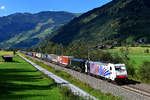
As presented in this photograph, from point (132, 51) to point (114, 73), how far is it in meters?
139

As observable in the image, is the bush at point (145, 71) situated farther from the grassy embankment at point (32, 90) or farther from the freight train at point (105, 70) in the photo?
the grassy embankment at point (32, 90)

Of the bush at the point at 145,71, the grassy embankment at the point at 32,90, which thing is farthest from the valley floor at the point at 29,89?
the bush at the point at 145,71

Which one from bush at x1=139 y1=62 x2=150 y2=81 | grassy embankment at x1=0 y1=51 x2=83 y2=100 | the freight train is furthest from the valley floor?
bush at x1=139 y1=62 x2=150 y2=81

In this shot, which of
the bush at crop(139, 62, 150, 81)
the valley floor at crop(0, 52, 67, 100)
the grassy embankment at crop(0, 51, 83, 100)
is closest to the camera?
the grassy embankment at crop(0, 51, 83, 100)

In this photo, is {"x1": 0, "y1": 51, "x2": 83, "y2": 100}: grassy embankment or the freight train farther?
the freight train

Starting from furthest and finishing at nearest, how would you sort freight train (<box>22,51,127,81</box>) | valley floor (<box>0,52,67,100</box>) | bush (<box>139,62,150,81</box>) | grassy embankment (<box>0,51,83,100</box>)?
bush (<box>139,62,150,81</box>)
freight train (<box>22,51,127,81</box>)
valley floor (<box>0,52,67,100</box>)
grassy embankment (<box>0,51,83,100</box>)

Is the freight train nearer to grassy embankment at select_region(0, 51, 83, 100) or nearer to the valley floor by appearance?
grassy embankment at select_region(0, 51, 83, 100)

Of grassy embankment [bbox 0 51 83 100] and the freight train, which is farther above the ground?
the freight train

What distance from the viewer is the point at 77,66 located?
63.0 m

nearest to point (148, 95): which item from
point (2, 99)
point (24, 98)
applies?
point (24, 98)

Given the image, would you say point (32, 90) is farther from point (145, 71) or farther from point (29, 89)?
point (145, 71)

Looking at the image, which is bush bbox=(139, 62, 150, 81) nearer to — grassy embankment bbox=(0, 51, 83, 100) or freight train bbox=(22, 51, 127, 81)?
freight train bbox=(22, 51, 127, 81)

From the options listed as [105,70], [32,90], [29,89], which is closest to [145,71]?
[105,70]

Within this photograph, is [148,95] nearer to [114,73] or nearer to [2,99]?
[114,73]
